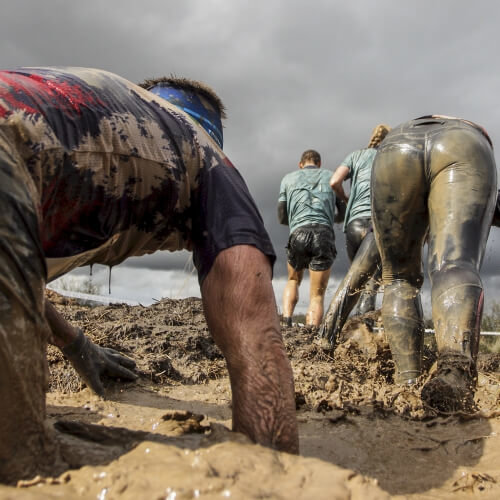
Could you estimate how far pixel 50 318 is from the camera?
2252 millimetres

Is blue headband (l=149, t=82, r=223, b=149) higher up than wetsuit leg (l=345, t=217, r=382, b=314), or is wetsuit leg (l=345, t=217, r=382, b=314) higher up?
blue headband (l=149, t=82, r=223, b=149)

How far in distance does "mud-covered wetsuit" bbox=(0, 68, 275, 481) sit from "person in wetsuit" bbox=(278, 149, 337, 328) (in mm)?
3991

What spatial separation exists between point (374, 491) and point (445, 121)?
7.22 ft

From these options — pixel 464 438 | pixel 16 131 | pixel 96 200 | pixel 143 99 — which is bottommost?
pixel 464 438

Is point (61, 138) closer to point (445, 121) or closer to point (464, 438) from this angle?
point (464, 438)

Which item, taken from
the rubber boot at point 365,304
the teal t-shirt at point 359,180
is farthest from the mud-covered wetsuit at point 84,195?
the rubber boot at point 365,304

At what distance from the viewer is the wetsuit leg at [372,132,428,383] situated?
2.71m

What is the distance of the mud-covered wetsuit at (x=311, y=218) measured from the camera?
5648 mm

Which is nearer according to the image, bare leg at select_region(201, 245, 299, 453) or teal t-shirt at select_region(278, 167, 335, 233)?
bare leg at select_region(201, 245, 299, 453)

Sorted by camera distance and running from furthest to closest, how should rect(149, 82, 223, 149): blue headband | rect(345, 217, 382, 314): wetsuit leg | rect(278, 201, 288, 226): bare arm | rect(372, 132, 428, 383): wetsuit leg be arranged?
rect(278, 201, 288, 226): bare arm → rect(345, 217, 382, 314): wetsuit leg → rect(372, 132, 428, 383): wetsuit leg → rect(149, 82, 223, 149): blue headband

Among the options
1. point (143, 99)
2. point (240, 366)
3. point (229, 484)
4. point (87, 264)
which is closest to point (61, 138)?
point (143, 99)

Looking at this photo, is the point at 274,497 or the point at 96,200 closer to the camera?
the point at 274,497

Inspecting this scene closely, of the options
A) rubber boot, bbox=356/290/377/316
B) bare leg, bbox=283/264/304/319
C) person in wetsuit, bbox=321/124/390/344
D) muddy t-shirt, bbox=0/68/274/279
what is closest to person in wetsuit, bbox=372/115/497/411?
muddy t-shirt, bbox=0/68/274/279

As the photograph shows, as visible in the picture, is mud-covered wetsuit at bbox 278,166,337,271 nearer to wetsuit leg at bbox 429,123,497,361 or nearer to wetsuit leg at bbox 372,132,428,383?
wetsuit leg at bbox 372,132,428,383
